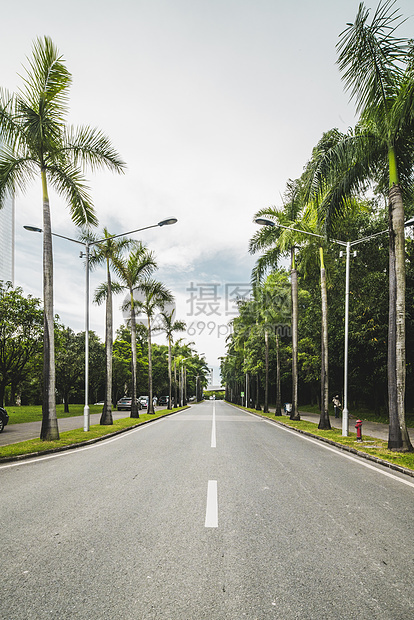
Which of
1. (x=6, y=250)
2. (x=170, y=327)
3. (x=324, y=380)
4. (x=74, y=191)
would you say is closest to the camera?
(x=74, y=191)

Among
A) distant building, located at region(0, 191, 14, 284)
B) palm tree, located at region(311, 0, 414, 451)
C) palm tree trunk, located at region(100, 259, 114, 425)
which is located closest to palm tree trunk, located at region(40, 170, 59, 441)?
palm tree trunk, located at region(100, 259, 114, 425)

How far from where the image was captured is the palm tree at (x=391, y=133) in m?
10.4

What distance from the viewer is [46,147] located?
12703 mm

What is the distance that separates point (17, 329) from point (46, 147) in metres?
14.2

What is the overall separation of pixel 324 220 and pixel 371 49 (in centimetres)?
545

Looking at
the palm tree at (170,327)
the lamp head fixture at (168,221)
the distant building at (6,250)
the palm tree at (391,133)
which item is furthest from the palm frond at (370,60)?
the distant building at (6,250)

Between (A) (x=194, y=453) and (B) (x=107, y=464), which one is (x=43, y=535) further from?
(A) (x=194, y=453)

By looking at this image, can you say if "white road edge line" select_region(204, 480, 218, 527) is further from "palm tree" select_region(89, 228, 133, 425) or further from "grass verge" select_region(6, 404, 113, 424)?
"grass verge" select_region(6, 404, 113, 424)

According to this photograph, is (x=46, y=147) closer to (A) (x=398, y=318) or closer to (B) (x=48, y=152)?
(B) (x=48, y=152)

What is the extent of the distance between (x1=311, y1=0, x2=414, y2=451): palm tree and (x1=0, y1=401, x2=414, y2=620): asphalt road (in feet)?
13.6

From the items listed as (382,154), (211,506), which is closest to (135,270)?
(382,154)

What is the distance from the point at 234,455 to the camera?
9609mm

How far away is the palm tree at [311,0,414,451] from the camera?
1043cm

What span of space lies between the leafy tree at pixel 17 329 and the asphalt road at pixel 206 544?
17.5m
